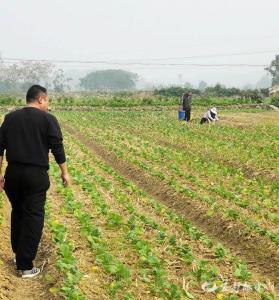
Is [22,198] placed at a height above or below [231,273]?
above

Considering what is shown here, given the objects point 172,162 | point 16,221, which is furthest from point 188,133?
point 16,221

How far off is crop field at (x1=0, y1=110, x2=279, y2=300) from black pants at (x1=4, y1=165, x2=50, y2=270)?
325mm

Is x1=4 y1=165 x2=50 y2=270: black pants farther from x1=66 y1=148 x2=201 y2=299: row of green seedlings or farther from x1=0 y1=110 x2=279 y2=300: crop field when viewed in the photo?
x1=66 y1=148 x2=201 y2=299: row of green seedlings

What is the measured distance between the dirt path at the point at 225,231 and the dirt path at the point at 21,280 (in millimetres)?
2707

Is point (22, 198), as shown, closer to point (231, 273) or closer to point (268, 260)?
point (231, 273)

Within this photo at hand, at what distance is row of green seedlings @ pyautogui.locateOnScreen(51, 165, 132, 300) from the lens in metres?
5.27

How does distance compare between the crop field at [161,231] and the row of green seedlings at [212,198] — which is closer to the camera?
the crop field at [161,231]

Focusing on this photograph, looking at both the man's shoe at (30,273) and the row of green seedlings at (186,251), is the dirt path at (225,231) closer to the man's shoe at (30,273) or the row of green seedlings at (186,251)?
the row of green seedlings at (186,251)

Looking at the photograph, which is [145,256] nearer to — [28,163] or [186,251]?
[186,251]

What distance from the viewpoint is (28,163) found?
538 cm

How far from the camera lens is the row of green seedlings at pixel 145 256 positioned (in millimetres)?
A: 5082

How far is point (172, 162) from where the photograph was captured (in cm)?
1380

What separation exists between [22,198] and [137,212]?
348 centimetres

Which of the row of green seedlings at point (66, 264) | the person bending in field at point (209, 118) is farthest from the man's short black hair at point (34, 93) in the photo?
the person bending in field at point (209, 118)
